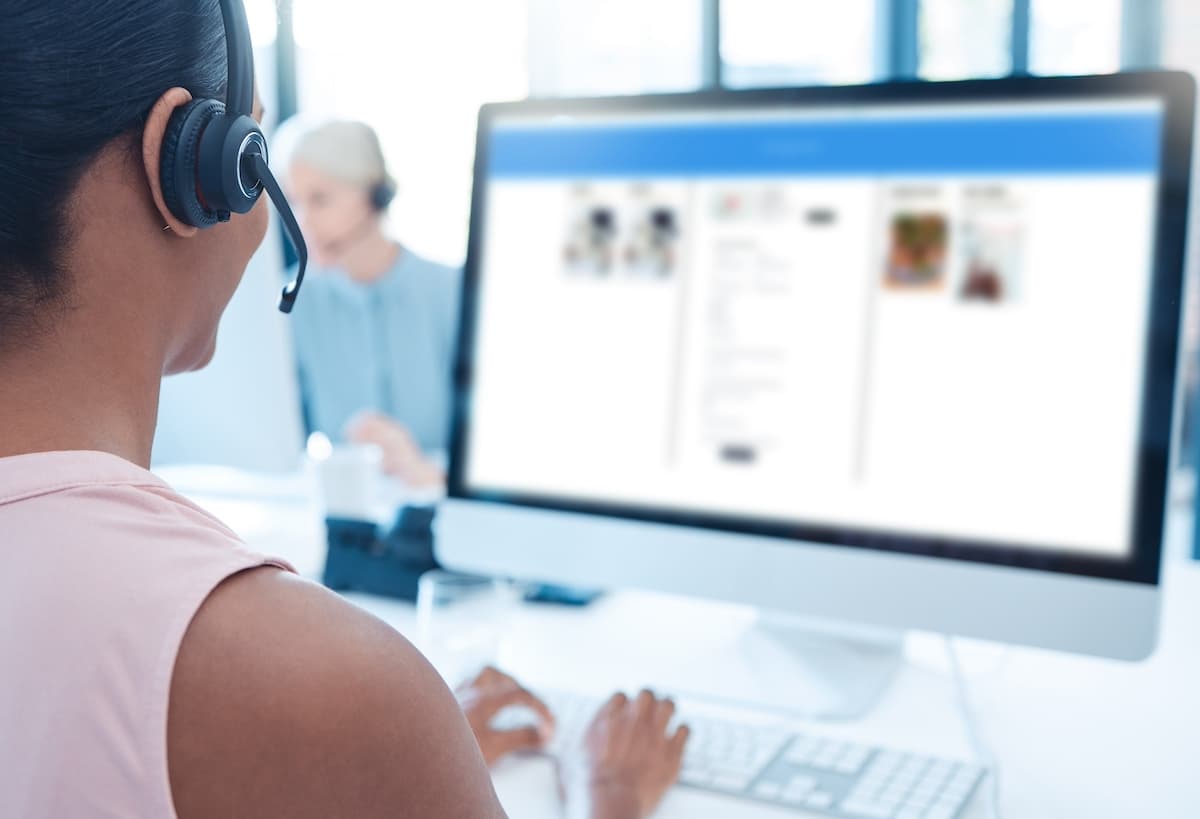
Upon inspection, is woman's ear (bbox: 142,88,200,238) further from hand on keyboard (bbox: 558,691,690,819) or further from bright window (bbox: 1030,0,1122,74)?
bright window (bbox: 1030,0,1122,74)

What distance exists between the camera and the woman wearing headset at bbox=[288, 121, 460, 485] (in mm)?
2795

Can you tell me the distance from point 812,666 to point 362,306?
82.0 inches

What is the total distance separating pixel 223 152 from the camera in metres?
0.56

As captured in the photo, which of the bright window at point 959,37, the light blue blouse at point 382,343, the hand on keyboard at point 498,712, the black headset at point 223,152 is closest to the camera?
the black headset at point 223,152

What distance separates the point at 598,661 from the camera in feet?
3.41

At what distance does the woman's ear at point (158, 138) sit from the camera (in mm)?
530

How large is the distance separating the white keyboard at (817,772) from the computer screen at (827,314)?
0.57 feet

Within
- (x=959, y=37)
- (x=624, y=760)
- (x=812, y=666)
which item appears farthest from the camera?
(x=959, y=37)

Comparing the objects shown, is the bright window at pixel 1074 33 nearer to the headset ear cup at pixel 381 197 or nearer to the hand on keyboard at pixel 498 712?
the headset ear cup at pixel 381 197

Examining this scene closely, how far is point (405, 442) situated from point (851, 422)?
1.01 metres

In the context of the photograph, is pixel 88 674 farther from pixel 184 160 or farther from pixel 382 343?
pixel 382 343

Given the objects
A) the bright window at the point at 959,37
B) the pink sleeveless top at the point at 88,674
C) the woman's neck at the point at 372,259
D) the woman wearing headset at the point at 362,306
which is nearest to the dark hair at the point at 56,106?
the pink sleeveless top at the point at 88,674

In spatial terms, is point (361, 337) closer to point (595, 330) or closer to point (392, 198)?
point (392, 198)

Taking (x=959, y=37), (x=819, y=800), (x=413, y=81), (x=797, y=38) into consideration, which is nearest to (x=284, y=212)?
(x=819, y=800)
